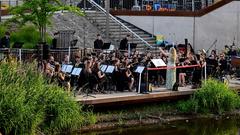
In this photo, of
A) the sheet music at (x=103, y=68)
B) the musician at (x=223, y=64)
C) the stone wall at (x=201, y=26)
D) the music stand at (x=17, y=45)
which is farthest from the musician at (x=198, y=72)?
the stone wall at (x=201, y=26)

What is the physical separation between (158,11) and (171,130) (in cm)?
1791

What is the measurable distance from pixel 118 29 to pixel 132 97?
48.1ft

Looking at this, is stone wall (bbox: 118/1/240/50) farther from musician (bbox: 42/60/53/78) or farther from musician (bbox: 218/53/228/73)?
musician (bbox: 42/60/53/78)

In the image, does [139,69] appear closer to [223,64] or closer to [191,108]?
[191,108]

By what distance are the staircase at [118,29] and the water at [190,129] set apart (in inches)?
497

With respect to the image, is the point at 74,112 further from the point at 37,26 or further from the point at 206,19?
the point at 206,19

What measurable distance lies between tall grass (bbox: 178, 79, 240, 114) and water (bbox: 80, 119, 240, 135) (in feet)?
2.25

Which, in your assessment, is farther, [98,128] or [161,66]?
[161,66]

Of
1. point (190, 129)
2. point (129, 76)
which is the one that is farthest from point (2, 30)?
point (190, 129)

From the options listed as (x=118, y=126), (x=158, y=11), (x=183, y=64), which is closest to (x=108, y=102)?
(x=118, y=126)

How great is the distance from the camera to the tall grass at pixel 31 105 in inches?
572

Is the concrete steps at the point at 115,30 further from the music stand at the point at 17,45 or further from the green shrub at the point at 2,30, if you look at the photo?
the music stand at the point at 17,45

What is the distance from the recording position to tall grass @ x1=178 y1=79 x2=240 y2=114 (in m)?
20.0

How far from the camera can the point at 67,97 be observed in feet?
53.9
